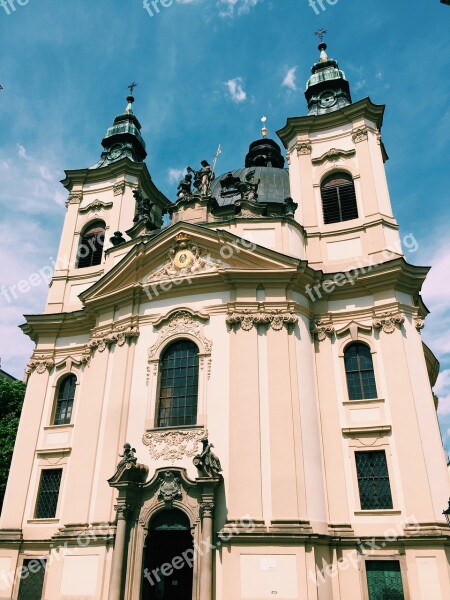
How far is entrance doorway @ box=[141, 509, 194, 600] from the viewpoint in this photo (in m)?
15.0

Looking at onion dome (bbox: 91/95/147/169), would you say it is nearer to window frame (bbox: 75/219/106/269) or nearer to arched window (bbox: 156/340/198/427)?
window frame (bbox: 75/219/106/269)

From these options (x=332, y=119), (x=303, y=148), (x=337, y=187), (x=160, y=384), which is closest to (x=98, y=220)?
(x=303, y=148)

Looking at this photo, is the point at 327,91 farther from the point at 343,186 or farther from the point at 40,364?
the point at 40,364

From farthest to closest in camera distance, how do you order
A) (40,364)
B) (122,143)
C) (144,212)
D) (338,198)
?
(122,143)
(144,212)
(40,364)
(338,198)

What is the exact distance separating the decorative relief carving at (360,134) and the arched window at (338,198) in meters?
1.52

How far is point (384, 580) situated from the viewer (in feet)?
46.2

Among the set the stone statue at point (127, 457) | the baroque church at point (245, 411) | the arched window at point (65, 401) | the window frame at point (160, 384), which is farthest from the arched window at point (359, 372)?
the arched window at point (65, 401)

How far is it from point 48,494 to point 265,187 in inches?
A: 632

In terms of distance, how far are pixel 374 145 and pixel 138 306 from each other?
11600mm

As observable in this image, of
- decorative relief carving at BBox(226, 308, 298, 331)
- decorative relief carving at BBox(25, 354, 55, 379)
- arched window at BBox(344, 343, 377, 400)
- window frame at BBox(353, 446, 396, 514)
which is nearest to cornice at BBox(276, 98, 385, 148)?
decorative relief carving at BBox(226, 308, 298, 331)

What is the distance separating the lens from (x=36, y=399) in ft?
66.6

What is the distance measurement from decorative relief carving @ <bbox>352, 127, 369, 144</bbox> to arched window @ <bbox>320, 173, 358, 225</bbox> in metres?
1.52

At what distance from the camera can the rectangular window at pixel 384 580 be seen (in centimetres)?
1388

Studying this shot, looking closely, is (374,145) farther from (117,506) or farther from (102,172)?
(117,506)
